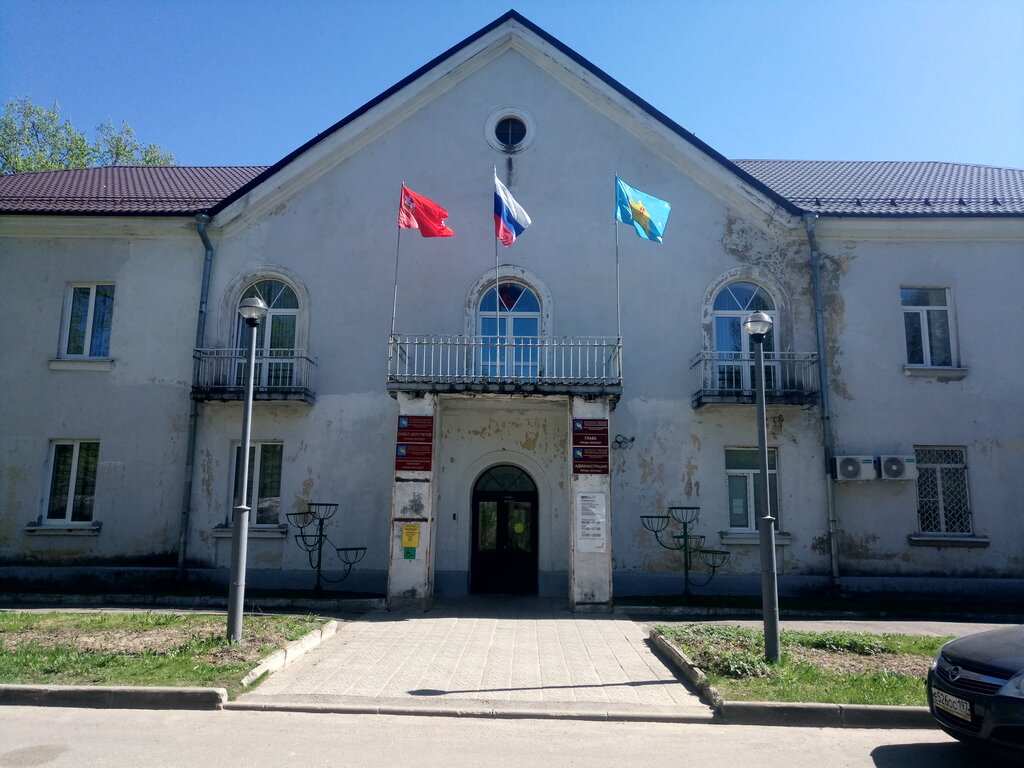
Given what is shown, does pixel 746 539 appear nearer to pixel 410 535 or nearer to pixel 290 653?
pixel 410 535

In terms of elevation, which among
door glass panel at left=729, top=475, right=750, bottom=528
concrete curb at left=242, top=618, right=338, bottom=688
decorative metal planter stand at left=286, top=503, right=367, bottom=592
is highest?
door glass panel at left=729, top=475, right=750, bottom=528

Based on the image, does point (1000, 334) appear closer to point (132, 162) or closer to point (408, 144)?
point (408, 144)

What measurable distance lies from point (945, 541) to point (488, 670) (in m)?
10.8

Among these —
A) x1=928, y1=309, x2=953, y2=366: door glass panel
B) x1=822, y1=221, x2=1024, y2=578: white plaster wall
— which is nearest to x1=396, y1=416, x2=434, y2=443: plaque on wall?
x1=822, y1=221, x2=1024, y2=578: white plaster wall

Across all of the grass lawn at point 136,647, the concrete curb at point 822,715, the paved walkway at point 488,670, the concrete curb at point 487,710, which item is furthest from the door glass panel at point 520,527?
the concrete curb at point 822,715

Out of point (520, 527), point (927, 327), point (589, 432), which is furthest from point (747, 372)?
point (520, 527)

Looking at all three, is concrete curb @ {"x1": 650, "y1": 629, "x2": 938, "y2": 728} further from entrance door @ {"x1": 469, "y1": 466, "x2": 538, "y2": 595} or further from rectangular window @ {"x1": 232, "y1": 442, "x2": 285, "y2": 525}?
rectangular window @ {"x1": 232, "y1": 442, "x2": 285, "y2": 525}

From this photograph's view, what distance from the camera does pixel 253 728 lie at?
643cm

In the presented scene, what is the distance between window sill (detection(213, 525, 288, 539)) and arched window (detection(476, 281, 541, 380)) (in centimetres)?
519

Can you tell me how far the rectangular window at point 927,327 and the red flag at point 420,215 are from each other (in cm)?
1006

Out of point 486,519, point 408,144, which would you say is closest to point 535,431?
point 486,519

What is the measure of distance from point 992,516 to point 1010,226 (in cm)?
615

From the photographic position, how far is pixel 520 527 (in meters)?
15.0

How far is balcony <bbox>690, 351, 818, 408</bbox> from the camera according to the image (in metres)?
14.9
